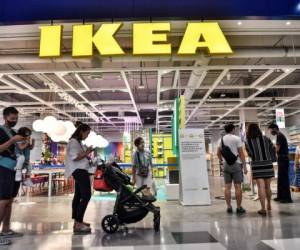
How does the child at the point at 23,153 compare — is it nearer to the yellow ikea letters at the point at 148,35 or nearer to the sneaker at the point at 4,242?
the sneaker at the point at 4,242

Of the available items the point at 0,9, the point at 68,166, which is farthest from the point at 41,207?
the point at 0,9

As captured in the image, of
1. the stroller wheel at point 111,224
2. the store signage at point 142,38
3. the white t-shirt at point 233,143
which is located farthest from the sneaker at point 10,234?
the white t-shirt at point 233,143

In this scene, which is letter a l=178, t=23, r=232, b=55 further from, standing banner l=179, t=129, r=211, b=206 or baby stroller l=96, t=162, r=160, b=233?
baby stroller l=96, t=162, r=160, b=233

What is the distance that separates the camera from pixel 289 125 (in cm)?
1839

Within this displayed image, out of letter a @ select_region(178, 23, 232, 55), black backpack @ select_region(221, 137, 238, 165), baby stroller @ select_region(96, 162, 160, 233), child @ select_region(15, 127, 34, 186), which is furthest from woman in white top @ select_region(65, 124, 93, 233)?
letter a @ select_region(178, 23, 232, 55)

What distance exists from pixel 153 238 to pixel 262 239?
124 cm

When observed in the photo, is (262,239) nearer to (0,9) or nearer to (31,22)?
(31,22)

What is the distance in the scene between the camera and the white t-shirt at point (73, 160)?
3943 mm

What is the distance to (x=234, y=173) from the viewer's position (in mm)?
5273

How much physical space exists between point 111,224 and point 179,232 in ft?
2.87

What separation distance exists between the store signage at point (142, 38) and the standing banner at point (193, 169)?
1885 mm

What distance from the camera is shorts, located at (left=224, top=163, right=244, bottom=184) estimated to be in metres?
5.26

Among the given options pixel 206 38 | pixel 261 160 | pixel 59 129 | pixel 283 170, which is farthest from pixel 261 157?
pixel 59 129

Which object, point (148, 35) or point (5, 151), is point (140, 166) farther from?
point (5, 151)
